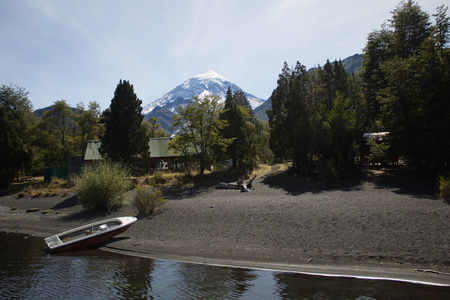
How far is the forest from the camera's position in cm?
1947

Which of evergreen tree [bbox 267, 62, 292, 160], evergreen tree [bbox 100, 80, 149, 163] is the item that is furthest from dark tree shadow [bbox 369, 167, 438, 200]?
evergreen tree [bbox 100, 80, 149, 163]

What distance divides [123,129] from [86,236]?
709 inches

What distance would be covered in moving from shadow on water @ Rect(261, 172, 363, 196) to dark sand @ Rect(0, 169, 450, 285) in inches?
8.5

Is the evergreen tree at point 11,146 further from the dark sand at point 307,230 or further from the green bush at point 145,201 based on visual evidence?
the green bush at point 145,201

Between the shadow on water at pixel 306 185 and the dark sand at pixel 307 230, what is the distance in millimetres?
215

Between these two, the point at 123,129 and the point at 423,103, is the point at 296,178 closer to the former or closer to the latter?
the point at 423,103

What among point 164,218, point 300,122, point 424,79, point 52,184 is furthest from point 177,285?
point 52,184

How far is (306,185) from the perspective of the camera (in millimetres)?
21250

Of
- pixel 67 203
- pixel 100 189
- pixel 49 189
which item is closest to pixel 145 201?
pixel 100 189

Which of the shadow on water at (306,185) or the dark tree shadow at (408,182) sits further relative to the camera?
the shadow on water at (306,185)

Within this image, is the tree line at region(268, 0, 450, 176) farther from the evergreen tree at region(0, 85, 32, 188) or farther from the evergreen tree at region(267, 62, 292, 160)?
the evergreen tree at region(0, 85, 32, 188)

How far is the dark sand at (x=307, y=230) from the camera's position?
27.8 feet

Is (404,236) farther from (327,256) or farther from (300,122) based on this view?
(300,122)

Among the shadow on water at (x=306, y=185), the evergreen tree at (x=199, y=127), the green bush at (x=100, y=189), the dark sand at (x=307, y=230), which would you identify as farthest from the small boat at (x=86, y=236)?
the evergreen tree at (x=199, y=127)
